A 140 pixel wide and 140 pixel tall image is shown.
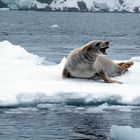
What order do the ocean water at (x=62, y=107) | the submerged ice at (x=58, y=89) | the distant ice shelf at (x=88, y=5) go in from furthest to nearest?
the distant ice shelf at (x=88, y=5) → the submerged ice at (x=58, y=89) → the ocean water at (x=62, y=107)

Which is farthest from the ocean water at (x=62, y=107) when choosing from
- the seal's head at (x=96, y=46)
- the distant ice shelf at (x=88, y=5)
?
the distant ice shelf at (x=88, y=5)

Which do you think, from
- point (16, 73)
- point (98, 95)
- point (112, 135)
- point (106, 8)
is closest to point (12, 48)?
point (16, 73)

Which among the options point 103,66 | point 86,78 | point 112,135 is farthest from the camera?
point 103,66

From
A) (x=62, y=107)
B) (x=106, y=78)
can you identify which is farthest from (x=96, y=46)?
(x=62, y=107)

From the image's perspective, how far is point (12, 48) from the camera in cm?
1989

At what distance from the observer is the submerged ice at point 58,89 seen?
11.8 m

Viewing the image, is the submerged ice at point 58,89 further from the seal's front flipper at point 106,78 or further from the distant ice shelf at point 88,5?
the distant ice shelf at point 88,5

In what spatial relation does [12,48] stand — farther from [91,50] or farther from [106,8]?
[106,8]

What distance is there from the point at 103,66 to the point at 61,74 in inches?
42.2

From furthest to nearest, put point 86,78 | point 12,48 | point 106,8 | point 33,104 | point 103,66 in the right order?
point 106,8, point 12,48, point 103,66, point 86,78, point 33,104

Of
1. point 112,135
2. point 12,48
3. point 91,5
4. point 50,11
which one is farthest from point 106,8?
point 112,135

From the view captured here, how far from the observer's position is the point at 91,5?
170 metres

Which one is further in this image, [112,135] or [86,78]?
[86,78]

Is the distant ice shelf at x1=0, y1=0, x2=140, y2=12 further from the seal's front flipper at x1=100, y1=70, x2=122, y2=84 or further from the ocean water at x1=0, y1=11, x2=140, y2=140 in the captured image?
the ocean water at x1=0, y1=11, x2=140, y2=140
